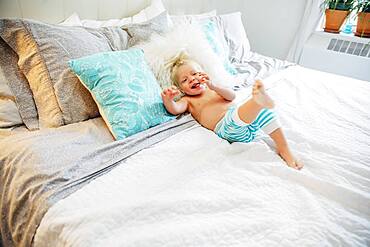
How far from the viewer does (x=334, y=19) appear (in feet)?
7.82

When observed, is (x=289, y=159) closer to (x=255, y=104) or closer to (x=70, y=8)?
(x=255, y=104)

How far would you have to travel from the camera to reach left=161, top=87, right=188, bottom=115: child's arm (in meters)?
1.07

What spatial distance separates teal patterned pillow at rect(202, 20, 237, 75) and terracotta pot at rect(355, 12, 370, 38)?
1405 mm

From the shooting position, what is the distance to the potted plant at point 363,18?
86.8 inches

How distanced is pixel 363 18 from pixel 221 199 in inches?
92.1

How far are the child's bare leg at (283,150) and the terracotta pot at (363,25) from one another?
1.89m

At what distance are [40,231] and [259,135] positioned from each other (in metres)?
0.82

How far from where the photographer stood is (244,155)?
3.05ft

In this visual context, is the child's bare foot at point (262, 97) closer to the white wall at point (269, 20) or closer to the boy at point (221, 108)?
the boy at point (221, 108)

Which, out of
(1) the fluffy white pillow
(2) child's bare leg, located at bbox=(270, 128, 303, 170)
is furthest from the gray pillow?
(2) child's bare leg, located at bbox=(270, 128, 303, 170)

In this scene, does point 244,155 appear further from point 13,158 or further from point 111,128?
point 13,158

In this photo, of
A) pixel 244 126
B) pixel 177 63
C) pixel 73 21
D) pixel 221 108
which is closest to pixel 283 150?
pixel 244 126

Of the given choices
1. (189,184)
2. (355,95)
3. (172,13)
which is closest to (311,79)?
(355,95)

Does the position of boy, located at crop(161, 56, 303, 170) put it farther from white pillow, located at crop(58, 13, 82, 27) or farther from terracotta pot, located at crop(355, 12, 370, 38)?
terracotta pot, located at crop(355, 12, 370, 38)
